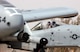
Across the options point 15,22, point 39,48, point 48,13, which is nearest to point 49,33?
point 48,13

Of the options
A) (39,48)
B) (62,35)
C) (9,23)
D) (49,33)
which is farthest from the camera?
(49,33)

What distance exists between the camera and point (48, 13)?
1681 centimetres

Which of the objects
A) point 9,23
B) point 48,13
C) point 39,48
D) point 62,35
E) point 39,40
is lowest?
point 39,48

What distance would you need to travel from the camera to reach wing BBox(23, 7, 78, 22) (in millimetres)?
16048

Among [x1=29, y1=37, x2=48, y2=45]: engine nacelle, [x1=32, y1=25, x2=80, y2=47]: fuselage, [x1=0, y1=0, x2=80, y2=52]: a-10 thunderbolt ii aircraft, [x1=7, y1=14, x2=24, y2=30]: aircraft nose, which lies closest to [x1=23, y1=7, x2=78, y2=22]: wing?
[x1=0, y1=0, x2=80, y2=52]: a-10 thunderbolt ii aircraft

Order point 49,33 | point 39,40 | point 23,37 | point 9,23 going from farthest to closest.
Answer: point 49,33
point 39,40
point 23,37
point 9,23

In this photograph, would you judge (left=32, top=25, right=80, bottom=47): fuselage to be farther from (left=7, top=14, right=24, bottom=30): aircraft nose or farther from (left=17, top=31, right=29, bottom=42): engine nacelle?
(left=7, top=14, right=24, bottom=30): aircraft nose

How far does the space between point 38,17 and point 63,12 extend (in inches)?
48.2

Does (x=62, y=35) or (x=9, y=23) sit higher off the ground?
(x=9, y=23)

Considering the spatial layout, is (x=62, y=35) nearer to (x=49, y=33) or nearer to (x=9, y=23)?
(x=49, y=33)

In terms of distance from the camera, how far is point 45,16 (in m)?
16.8

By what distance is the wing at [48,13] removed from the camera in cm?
1605

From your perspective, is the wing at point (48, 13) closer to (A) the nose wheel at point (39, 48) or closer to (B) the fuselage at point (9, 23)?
(A) the nose wheel at point (39, 48)

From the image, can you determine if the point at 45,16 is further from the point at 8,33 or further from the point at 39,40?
the point at 8,33
